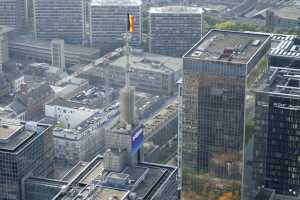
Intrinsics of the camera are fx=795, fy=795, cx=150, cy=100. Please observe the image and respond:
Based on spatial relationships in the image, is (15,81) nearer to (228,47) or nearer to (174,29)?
(174,29)

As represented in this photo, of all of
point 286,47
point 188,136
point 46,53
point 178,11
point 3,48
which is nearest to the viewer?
point 188,136

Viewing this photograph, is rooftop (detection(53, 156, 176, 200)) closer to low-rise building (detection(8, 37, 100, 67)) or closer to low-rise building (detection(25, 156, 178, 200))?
low-rise building (detection(25, 156, 178, 200))

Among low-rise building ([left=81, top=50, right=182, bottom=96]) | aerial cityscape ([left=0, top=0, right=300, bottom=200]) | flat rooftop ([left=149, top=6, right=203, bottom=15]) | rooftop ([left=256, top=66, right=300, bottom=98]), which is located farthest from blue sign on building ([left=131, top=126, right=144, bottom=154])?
flat rooftop ([left=149, top=6, right=203, bottom=15])

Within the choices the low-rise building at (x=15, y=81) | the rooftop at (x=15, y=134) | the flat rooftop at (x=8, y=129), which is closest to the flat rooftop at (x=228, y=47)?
the rooftop at (x=15, y=134)

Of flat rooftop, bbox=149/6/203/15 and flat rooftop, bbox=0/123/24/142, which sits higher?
flat rooftop, bbox=149/6/203/15

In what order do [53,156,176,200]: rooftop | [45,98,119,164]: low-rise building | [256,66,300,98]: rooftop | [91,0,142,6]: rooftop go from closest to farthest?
[53,156,176,200]: rooftop → [256,66,300,98]: rooftop → [45,98,119,164]: low-rise building → [91,0,142,6]: rooftop

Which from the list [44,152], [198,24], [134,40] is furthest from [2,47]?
[44,152]

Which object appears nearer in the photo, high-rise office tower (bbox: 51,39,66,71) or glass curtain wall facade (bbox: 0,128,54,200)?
glass curtain wall facade (bbox: 0,128,54,200)

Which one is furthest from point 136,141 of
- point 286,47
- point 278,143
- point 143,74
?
point 143,74

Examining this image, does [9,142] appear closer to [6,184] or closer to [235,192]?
[6,184]
